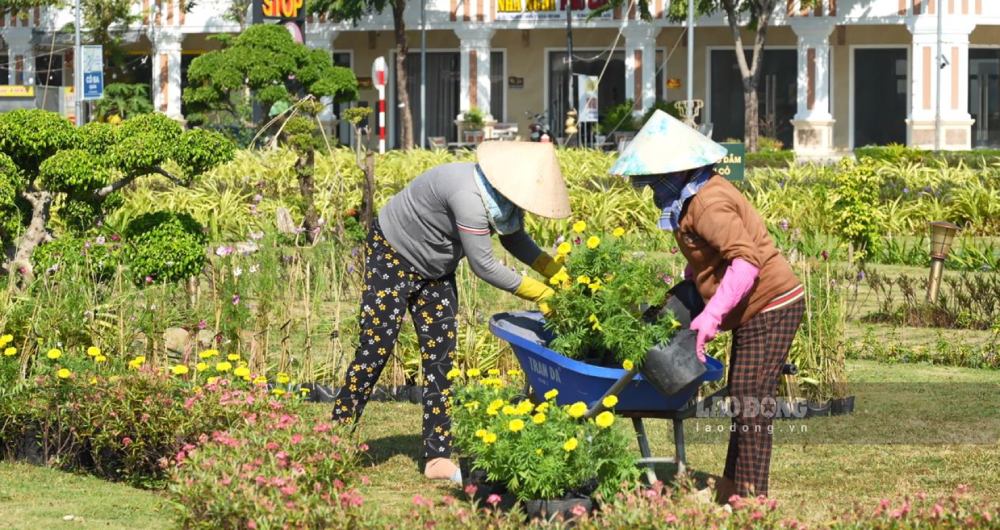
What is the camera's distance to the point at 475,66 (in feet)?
119

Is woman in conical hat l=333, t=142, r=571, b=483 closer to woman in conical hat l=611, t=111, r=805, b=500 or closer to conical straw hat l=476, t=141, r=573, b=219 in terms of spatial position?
conical straw hat l=476, t=141, r=573, b=219

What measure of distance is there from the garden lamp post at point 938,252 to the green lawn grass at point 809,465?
2327 mm

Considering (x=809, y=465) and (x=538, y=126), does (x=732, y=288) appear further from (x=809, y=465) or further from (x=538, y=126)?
(x=538, y=126)

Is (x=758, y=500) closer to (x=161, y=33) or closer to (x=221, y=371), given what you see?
(x=221, y=371)

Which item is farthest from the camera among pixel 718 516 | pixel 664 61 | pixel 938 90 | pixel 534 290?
pixel 664 61

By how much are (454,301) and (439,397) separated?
0.39m

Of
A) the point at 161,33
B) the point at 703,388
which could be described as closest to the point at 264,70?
the point at 703,388

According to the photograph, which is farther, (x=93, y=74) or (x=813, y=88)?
(x=813, y=88)

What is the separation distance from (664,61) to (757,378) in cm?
3177

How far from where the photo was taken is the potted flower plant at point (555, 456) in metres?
5.11

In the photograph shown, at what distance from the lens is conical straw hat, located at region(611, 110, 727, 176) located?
17.2 feet

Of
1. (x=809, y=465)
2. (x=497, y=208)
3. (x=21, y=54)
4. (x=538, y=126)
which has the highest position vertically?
(x=21, y=54)

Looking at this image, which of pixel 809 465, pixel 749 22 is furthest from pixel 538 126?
pixel 809 465

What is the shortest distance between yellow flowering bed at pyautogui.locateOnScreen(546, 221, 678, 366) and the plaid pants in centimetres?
30
